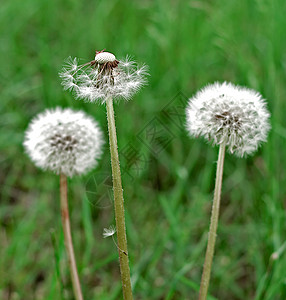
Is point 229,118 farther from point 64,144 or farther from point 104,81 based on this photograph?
point 64,144

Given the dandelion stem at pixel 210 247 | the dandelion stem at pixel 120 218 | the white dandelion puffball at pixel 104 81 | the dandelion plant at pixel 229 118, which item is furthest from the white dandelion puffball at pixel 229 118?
the dandelion stem at pixel 120 218

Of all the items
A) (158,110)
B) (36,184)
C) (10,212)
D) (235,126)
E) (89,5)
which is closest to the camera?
(235,126)

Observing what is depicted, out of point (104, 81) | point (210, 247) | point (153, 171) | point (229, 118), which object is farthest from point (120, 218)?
point (153, 171)

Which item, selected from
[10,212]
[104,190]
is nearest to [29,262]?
[10,212]

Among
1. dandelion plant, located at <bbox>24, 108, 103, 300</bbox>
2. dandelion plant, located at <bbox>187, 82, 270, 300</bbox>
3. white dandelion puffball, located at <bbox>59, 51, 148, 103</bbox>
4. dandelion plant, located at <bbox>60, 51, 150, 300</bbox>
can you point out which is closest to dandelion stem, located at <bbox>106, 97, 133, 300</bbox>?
dandelion plant, located at <bbox>60, 51, 150, 300</bbox>

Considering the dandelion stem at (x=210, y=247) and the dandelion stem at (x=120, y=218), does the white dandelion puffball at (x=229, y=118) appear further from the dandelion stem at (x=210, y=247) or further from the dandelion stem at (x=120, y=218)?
the dandelion stem at (x=120, y=218)

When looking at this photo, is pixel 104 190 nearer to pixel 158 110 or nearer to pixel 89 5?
pixel 158 110
